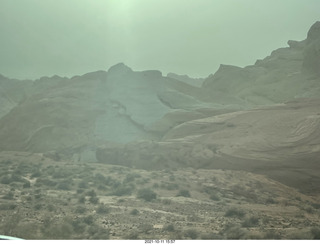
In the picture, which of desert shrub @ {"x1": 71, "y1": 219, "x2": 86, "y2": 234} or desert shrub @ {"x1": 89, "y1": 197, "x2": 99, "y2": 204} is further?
desert shrub @ {"x1": 89, "y1": 197, "x2": 99, "y2": 204}

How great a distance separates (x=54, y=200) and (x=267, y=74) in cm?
5889

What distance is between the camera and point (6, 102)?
87.2 metres

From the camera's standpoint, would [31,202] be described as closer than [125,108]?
Yes

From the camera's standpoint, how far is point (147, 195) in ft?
62.0

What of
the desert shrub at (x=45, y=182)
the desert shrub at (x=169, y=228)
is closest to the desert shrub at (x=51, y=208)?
the desert shrub at (x=169, y=228)

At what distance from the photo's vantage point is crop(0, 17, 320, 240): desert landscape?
13969 mm

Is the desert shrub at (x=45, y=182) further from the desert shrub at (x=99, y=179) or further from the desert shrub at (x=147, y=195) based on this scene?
the desert shrub at (x=147, y=195)

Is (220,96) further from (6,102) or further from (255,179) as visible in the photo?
(6,102)

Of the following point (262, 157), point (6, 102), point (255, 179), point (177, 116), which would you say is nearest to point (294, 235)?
point (255, 179)

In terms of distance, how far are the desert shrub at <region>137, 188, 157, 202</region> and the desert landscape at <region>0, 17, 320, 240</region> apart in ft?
0.21

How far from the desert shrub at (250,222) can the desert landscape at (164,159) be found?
0.18 ft

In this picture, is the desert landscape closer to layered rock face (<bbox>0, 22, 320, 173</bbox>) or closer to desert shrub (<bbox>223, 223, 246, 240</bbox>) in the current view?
desert shrub (<bbox>223, 223, 246, 240</bbox>)

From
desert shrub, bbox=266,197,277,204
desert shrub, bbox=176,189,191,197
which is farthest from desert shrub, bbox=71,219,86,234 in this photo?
desert shrub, bbox=266,197,277,204

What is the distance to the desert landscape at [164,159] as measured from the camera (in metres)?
14.0
